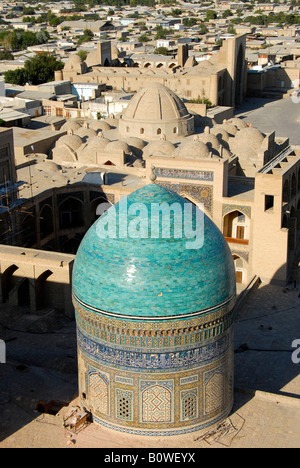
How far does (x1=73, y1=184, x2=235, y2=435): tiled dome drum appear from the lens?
11.6 m

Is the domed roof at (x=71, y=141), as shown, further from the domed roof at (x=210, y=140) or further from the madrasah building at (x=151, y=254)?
the domed roof at (x=210, y=140)

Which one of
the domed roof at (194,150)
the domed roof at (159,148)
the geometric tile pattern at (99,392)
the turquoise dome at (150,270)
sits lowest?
the geometric tile pattern at (99,392)

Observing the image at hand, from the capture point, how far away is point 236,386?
1406 cm

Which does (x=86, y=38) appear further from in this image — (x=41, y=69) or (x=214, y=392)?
(x=214, y=392)

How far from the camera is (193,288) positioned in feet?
38.1

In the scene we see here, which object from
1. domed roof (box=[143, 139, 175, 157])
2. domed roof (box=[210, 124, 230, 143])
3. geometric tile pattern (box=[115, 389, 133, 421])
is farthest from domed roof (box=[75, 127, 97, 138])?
geometric tile pattern (box=[115, 389, 133, 421])

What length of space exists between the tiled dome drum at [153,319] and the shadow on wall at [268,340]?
2.01 meters

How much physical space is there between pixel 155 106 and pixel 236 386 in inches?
738

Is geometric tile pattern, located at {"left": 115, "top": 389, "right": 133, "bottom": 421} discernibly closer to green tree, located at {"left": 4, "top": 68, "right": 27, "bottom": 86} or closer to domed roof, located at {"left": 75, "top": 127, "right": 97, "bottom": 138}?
domed roof, located at {"left": 75, "top": 127, "right": 97, "bottom": 138}

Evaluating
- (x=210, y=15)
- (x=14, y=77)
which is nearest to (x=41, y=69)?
(x=14, y=77)

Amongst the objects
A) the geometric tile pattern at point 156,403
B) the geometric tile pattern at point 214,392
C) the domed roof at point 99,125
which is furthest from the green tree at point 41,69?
the geometric tile pattern at point 156,403

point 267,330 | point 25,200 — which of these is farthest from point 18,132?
point 267,330

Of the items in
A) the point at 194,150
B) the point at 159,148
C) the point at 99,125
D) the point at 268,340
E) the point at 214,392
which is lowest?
the point at 268,340

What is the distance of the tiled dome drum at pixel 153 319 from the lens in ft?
37.9
